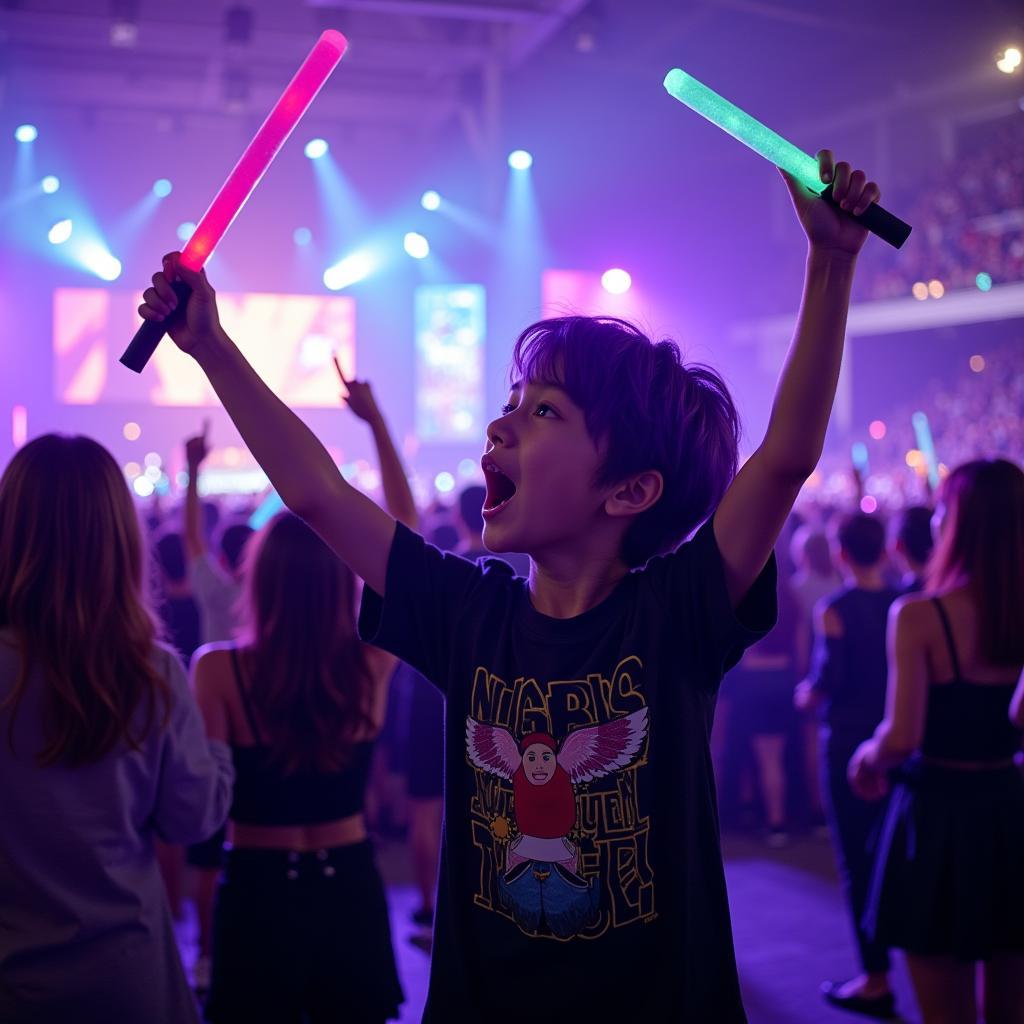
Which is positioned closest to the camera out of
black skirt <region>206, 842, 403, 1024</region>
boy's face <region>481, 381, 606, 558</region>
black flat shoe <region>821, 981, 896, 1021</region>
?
boy's face <region>481, 381, 606, 558</region>

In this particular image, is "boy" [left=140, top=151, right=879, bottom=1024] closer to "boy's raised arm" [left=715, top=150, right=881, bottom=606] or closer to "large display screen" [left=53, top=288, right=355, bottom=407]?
"boy's raised arm" [left=715, top=150, right=881, bottom=606]

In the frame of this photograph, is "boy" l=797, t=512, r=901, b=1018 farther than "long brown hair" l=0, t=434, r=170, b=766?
Yes

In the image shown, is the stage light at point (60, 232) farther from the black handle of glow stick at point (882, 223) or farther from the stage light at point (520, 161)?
the black handle of glow stick at point (882, 223)

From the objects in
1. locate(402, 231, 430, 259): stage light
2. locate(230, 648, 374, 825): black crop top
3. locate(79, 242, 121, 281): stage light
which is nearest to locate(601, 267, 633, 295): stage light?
locate(402, 231, 430, 259): stage light

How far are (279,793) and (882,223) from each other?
180 cm

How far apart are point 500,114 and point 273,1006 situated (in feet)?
47.9

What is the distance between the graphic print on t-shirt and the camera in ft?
4.05

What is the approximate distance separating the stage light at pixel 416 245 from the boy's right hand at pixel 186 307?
15127 mm

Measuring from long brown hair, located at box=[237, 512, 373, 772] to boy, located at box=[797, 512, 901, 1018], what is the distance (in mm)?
1995

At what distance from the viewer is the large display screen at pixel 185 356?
53.7 ft

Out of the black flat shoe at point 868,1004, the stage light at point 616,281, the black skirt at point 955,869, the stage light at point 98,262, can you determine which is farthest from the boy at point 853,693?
the stage light at point 98,262

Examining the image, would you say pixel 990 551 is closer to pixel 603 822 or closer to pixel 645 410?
pixel 645 410

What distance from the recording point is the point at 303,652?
8.02ft

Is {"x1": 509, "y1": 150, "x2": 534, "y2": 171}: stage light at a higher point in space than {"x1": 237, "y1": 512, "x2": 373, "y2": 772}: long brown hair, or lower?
higher
